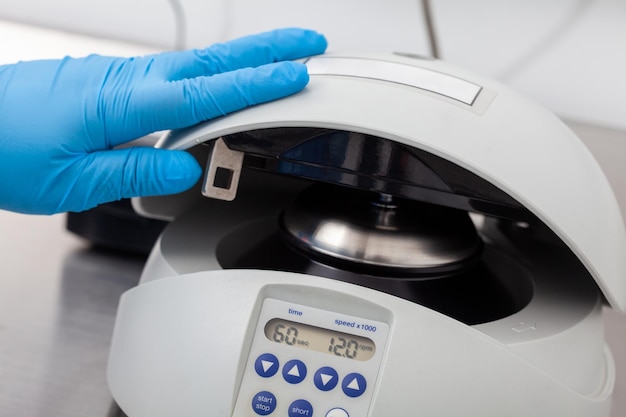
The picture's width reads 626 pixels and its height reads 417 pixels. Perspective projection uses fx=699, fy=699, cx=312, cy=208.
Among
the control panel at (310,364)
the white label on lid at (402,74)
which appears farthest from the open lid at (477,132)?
the control panel at (310,364)

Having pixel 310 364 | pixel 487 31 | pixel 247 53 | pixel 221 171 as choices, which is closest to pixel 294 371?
pixel 310 364

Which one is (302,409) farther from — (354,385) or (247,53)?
(247,53)

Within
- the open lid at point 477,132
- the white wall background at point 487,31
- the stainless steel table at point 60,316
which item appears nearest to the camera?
the open lid at point 477,132

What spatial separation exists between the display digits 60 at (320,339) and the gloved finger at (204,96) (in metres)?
0.15

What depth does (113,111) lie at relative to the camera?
526mm

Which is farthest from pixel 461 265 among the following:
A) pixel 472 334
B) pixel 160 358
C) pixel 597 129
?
pixel 597 129

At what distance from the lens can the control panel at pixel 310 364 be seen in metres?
0.43

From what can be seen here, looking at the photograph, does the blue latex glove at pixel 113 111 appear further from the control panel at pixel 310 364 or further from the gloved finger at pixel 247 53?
the control panel at pixel 310 364

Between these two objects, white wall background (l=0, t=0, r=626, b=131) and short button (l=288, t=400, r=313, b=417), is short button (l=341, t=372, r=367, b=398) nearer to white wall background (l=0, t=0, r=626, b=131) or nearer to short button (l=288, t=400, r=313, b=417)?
short button (l=288, t=400, r=313, b=417)

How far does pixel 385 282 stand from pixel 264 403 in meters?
0.13

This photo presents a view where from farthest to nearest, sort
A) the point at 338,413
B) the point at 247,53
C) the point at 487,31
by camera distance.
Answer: the point at 487,31
the point at 247,53
the point at 338,413

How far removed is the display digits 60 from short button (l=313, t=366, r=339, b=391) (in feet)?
0.04

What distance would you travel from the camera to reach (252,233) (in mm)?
609

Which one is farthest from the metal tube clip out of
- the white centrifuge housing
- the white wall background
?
the white wall background
